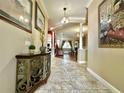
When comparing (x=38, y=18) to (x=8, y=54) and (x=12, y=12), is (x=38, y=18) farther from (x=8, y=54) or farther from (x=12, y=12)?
(x=8, y=54)

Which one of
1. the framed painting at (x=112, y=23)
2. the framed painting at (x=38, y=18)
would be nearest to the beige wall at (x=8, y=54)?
the framed painting at (x=38, y=18)

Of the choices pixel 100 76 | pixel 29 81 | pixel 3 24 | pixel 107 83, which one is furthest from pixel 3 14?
pixel 100 76

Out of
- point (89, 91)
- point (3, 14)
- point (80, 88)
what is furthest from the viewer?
point (80, 88)

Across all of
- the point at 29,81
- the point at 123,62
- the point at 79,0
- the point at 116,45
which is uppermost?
the point at 79,0

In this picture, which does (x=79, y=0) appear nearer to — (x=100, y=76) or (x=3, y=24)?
(x=100, y=76)

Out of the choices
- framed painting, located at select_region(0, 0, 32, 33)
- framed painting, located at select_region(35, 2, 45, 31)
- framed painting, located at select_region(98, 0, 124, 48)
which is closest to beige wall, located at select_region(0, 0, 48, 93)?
framed painting, located at select_region(0, 0, 32, 33)

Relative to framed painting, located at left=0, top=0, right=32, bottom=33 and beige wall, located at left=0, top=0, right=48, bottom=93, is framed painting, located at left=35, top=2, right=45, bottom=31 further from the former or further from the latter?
beige wall, located at left=0, top=0, right=48, bottom=93

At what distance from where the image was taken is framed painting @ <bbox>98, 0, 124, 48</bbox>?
253cm

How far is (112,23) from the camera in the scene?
2896 millimetres

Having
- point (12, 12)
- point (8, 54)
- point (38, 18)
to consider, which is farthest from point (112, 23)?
point (38, 18)

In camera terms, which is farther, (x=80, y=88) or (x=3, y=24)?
(x=80, y=88)

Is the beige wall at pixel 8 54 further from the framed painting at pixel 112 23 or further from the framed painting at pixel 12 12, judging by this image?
the framed painting at pixel 112 23

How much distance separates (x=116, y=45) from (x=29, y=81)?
6.20ft

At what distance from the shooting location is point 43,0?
4.86 meters
